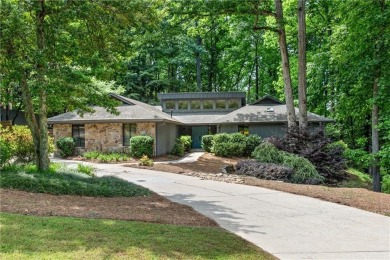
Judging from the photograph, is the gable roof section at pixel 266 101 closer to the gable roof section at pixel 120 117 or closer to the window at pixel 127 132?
Answer: the gable roof section at pixel 120 117

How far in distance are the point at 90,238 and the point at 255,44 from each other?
3374cm

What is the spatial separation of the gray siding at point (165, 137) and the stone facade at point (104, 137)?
95.1 inches

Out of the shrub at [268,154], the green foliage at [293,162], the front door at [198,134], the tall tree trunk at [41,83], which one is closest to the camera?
the tall tree trunk at [41,83]

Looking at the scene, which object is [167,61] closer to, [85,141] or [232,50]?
[232,50]

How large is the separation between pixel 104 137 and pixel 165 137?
13.5 ft

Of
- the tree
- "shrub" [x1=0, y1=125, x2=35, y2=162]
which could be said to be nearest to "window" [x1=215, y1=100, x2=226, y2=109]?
the tree

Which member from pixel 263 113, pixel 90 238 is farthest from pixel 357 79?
pixel 90 238

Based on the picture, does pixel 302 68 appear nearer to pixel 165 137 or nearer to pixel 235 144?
pixel 235 144

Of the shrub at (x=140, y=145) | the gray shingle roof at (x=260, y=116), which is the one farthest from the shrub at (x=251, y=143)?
the shrub at (x=140, y=145)

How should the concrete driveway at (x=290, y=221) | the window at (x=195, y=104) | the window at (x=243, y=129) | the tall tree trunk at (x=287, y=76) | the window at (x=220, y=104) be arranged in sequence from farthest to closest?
1. the window at (x=195, y=104)
2. the window at (x=220, y=104)
3. the window at (x=243, y=129)
4. the tall tree trunk at (x=287, y=76)
5. the concrete driveway at (x=290, y=221)

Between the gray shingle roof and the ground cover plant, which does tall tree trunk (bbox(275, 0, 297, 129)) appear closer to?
the gray shingle roof

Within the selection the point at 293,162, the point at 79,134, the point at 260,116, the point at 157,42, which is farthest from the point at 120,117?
the point at 293,162

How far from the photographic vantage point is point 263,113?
23703 millimetres

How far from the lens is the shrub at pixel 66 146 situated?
2061 cm
